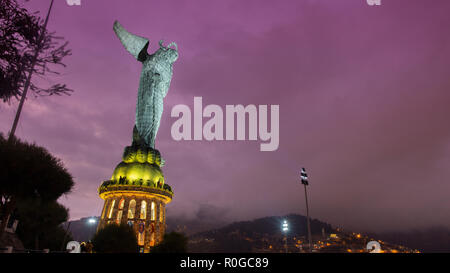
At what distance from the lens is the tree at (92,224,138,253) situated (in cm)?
3553

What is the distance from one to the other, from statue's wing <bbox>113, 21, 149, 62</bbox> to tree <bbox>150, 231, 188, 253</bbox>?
129ft

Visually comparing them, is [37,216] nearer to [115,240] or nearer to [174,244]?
[115,240]

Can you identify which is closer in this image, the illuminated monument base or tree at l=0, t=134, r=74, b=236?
tree at l=0, t=134, r=74, b=236

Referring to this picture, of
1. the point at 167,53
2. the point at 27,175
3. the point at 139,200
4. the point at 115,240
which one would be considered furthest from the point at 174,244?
the point at 167,53

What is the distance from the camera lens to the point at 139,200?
47.8 metres

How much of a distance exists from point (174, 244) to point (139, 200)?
50.1 feet

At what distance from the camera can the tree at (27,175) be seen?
1883 centimetres

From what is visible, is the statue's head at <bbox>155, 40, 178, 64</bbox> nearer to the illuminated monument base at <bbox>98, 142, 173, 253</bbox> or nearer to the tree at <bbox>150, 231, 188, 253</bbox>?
the illuminated monument base at <bbox>98, 142, 173, 253</bbox>

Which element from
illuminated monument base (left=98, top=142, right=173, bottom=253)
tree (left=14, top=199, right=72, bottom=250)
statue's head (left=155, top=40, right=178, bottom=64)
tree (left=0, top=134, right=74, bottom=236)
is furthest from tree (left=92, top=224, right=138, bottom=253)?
statue's head (left=155, top=40, right=178, bottom=64)

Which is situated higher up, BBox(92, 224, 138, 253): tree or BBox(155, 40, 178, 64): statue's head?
BBox(155, 40, 178, 64): statue's head

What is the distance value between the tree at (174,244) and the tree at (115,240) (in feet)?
11.9
